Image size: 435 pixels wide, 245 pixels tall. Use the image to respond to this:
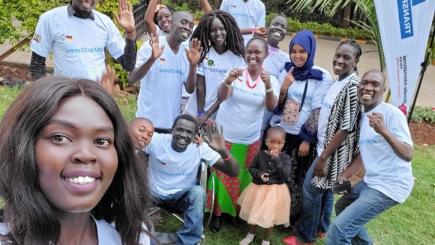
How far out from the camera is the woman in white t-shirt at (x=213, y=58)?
4164 millimetres

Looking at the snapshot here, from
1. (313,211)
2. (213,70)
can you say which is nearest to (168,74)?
(213,70)

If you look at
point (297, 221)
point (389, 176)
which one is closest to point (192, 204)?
point (297, 221)

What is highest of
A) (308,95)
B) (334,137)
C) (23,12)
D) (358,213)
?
(23,12)

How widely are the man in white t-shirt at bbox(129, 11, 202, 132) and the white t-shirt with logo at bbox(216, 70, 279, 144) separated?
0.36 meters

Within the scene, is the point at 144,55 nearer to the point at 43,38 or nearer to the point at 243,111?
the point at 43,38

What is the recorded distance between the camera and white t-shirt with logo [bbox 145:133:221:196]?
12.2 feet

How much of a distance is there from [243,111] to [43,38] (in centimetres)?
156

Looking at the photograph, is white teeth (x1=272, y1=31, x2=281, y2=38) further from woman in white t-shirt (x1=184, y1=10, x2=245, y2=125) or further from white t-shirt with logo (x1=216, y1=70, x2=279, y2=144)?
white t-shirt with logo (x1=216, y1=70, x2=279, y2=144)

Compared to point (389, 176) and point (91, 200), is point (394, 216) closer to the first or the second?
point (389, 176)

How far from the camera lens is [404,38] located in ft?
14.6

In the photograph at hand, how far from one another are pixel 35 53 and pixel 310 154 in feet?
7.33

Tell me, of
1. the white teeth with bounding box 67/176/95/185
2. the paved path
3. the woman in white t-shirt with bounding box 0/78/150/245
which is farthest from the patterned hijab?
the paved path

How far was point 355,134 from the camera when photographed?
3.68 meters

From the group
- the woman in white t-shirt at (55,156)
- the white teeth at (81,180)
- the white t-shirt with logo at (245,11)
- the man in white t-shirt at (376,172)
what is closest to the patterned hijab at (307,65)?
the man in white t-shirt at (376,172)
